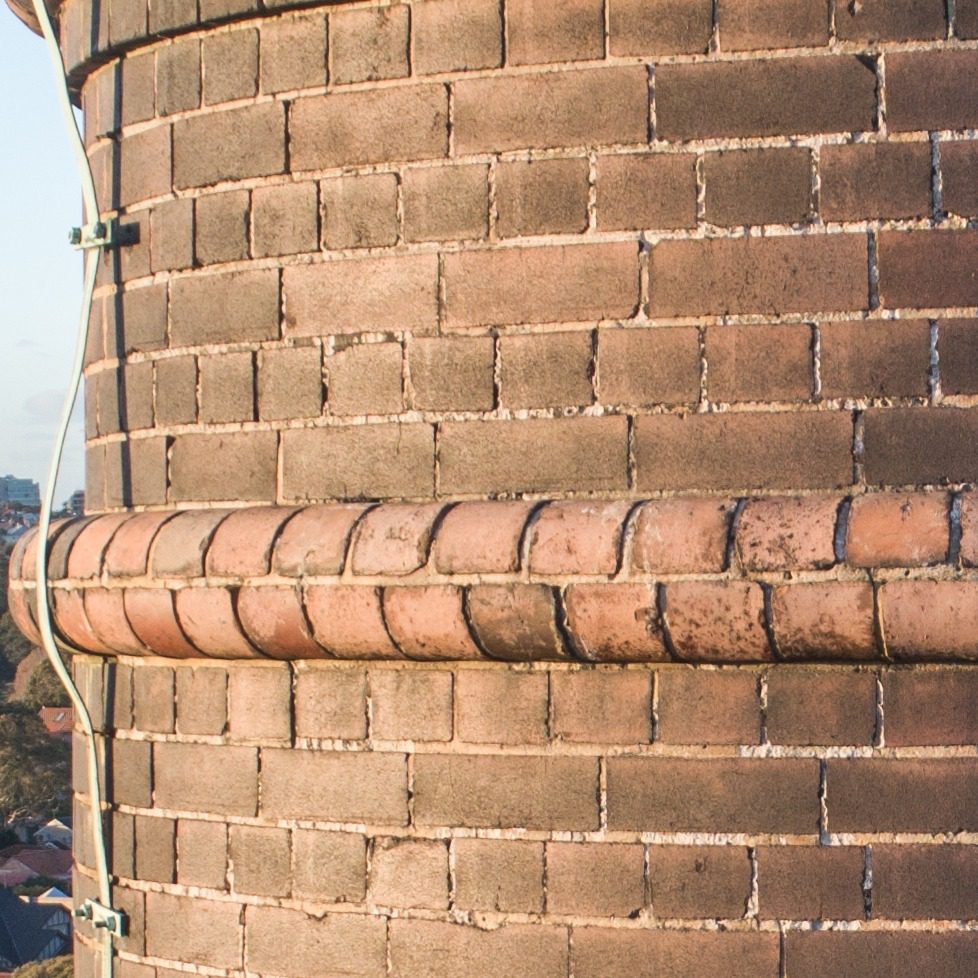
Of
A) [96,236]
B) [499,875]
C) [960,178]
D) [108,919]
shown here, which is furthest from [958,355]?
[108,919]

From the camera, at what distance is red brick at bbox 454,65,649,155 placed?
9.86ft

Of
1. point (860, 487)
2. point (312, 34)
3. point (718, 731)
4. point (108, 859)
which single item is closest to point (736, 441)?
point (860, 487)

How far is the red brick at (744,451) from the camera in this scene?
9.52 ft

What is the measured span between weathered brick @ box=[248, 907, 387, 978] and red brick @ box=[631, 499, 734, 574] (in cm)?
85

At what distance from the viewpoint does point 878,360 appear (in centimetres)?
291

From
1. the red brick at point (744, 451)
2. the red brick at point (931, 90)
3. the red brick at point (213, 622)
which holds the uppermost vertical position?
the red brick at point (931, 90)

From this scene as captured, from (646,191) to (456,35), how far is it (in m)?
0.46

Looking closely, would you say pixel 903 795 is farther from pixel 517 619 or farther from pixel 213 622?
pixel 213 622

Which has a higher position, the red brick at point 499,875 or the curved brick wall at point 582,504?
→ the curved brick wall at point 582,504

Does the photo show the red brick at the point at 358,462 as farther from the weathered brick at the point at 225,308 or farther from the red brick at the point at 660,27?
the red brick at the point at 660,27

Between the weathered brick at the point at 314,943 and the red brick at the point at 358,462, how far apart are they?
767mm

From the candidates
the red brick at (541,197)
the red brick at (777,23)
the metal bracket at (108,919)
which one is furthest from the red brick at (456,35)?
the metal bracket at (108,919)

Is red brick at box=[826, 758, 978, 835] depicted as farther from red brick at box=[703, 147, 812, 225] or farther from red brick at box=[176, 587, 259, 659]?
red brick at box=[176, 587, 259, 659]

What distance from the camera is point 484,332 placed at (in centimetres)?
307
